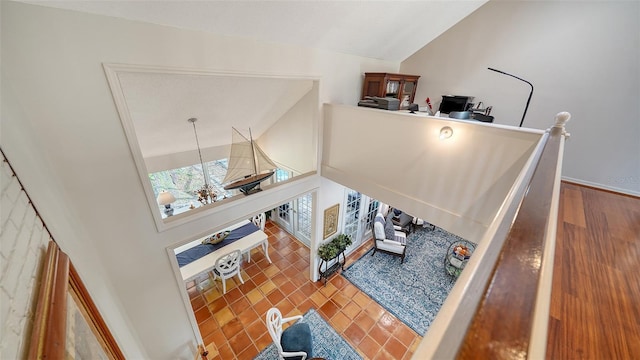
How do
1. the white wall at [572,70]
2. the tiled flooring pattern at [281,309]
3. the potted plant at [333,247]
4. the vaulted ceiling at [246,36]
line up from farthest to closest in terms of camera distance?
the potted plant at [333,247], the tiled flooring pattern at [281,309], the white wall at [572,70], the vaulted ceiling at [246,36]

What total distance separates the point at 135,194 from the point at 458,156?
3012 millimetres

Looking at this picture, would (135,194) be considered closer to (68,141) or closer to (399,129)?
(68,141)

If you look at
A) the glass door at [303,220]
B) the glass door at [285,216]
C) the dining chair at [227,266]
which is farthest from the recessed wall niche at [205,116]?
the dining chair at [227,266]

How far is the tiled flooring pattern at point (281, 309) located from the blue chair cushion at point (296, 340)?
0.76 metres

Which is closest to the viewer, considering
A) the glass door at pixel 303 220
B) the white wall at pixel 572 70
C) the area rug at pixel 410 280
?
the white wall at pixel 572 70

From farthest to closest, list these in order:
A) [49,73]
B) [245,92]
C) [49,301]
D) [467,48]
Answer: [467,48], [245,92], [49,73], [49,301]

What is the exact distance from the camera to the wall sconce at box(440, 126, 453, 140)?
2.28 metres

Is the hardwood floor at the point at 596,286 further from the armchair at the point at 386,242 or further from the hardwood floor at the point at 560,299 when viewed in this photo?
the armchair at the point at 386,242

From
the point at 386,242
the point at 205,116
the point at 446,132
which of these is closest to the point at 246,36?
the point at 205,116

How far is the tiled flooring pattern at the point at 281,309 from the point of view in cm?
325

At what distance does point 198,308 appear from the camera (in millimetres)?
3738

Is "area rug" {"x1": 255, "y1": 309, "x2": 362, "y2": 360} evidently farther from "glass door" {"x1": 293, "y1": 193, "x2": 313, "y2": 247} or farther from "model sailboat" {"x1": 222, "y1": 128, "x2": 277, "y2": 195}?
"model sailboat" {"x1": 222, "y1": 128, "x2": 277, "y2": 195}

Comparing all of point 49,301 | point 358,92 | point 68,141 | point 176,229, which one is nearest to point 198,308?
point 176,229

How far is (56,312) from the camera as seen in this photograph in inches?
32.8
